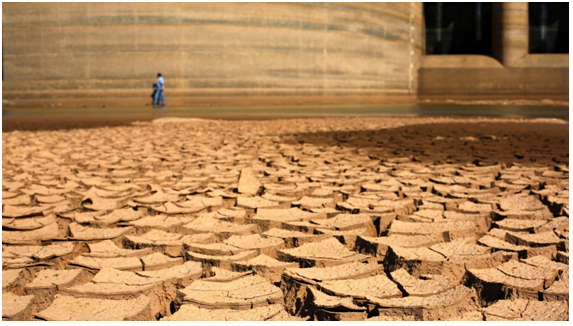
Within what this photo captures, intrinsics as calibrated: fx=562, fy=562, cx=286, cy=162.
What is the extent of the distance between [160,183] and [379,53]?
1405cm

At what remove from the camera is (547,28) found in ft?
64.3

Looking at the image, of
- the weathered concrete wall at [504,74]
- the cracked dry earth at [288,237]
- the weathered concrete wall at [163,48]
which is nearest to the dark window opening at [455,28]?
the weathered concrete wall at [504,74]

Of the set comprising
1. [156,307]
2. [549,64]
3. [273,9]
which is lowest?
[156,307]

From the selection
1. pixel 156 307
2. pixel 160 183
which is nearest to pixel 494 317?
pixel 156 307

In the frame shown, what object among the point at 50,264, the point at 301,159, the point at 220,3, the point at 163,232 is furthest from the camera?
the point at 220,3

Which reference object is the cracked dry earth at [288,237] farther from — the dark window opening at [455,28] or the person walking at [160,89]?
the dark window opening at [455,28]

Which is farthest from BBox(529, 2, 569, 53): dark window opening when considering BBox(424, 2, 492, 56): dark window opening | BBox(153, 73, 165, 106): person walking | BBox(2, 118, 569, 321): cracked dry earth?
BBox(2, 118, 569, 321): cracked dry earth

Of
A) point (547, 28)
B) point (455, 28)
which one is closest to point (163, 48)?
point (455, 28)

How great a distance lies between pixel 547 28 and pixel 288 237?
2042cm

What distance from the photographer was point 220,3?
14.2 meters

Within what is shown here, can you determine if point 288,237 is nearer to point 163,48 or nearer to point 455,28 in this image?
point 163,48

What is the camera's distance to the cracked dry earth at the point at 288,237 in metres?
1.42

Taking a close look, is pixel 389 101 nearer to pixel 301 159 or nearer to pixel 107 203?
pixel 301 159

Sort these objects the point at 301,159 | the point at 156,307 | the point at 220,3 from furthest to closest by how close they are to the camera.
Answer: the point at 220,3 < the point at 301,159 < the point at 156,307
